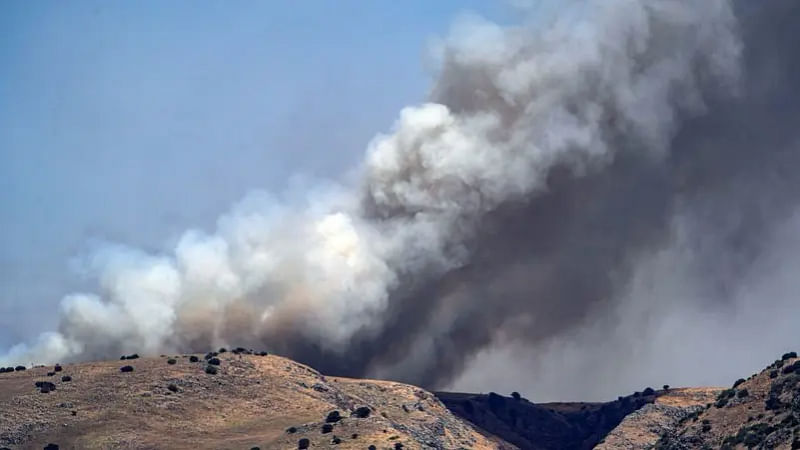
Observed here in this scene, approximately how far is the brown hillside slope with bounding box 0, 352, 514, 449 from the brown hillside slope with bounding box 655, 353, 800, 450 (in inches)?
1271

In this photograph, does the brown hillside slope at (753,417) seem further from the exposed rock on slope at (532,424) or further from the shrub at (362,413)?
the exposed rock on slope at (532,424)

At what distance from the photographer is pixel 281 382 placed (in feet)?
506

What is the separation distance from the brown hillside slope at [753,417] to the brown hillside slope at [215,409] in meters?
32.3

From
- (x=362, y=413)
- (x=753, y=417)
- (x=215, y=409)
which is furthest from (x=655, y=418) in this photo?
(x=753, y=417)

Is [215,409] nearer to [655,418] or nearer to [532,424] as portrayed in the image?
[655,418]

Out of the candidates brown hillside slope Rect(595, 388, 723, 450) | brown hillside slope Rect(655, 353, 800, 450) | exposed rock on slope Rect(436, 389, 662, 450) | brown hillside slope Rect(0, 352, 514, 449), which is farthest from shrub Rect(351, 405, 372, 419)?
exposed rock on slope Rect(436, 389, 662, 450)

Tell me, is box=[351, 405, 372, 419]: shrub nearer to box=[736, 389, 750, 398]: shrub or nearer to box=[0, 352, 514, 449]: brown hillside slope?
box=[0, 352, 514, 449]: brown hillside slope

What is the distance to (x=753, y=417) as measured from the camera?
10262 cm

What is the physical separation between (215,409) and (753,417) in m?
66.1

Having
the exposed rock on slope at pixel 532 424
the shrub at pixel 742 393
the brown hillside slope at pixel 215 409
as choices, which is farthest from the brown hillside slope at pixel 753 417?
the exposed rock on slope at pixel 532 424

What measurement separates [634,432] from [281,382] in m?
51.3

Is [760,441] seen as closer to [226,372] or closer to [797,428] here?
[797,428]

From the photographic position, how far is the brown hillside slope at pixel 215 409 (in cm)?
12888

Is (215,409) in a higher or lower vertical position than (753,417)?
higher
